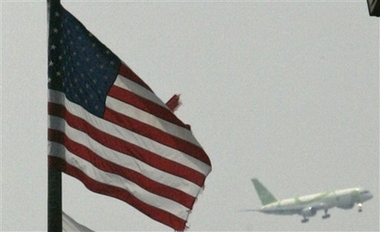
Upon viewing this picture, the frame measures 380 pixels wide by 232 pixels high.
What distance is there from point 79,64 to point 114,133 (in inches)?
45.6

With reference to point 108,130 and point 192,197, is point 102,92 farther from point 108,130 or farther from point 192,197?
point 192,197

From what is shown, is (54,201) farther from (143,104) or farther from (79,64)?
(143,104)

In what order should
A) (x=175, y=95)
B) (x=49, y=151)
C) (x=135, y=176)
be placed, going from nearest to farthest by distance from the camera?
1. (x=49, y=151)
2. (x=135, y=176)
3. (x=175, y=95)

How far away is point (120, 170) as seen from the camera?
55.8 ft

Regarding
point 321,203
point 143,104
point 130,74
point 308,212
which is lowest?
point 143,104

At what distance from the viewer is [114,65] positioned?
17.2m

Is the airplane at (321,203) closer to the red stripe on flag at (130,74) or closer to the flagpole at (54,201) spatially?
the red stripe on flag at (130,74)

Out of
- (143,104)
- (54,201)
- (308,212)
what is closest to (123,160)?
(143,104)

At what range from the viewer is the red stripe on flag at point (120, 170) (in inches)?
634

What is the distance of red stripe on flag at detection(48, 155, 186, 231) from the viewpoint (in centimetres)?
1598

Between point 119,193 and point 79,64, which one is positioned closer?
point 79,64

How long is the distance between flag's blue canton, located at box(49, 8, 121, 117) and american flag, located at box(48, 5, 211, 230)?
13mm

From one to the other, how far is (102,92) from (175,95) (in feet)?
4.87

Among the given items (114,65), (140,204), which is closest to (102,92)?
(114,65)
